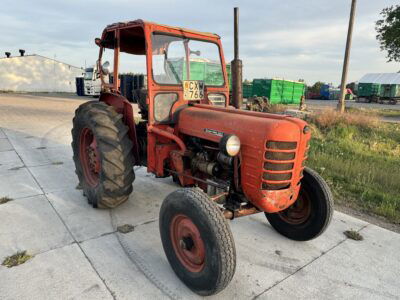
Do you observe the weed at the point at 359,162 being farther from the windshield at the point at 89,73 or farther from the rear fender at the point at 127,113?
the windshield at the point at 89,73

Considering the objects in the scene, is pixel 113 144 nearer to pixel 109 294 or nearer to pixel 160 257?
pixel 160 257

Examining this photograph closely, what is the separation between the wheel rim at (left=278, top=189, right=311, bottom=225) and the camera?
3.08 metres

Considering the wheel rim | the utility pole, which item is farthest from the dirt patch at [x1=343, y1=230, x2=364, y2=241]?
the utility pole

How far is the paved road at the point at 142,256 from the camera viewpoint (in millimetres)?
2338

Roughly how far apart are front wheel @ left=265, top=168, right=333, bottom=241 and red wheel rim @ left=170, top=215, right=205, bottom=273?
1.27 metres

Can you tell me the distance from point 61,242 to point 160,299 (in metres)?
1.28

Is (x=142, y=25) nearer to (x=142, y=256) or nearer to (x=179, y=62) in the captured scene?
(x=179, y=62)

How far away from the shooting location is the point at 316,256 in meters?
2.88

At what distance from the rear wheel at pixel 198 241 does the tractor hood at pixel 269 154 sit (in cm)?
47

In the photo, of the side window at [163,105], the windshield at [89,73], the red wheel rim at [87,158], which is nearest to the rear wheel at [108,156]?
the red wheel rim at [87,158]

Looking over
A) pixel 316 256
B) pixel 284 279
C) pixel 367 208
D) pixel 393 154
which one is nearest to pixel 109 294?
pixel 284 279

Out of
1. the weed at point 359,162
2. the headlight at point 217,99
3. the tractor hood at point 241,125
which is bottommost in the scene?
the weed at point 359,162

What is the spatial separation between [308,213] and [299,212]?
0.11 m

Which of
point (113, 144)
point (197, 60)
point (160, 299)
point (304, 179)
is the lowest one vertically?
point (160, 299)
